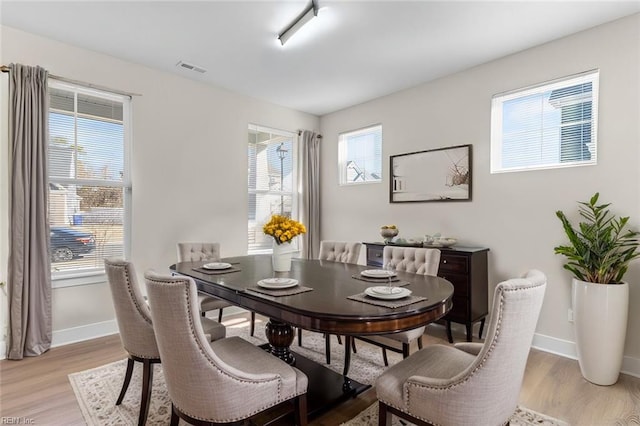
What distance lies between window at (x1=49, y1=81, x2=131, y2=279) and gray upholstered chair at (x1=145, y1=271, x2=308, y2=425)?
2578mm

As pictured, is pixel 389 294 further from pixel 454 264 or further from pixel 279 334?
pixel 454 264

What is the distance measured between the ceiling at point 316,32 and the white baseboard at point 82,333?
2.51 m

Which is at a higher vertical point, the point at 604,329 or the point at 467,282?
the point at 467,282

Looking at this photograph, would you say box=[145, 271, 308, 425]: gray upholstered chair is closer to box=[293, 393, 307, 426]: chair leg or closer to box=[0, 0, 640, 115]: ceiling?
box=[293, 393, 307, 426]: chair leg

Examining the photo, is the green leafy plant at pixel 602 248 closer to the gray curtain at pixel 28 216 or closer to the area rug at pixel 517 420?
the area rug at pixel 517 420

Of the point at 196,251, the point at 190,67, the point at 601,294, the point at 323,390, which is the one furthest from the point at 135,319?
the point at 601,294

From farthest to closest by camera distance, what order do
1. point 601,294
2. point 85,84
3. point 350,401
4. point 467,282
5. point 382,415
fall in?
1. point 85,84
2. point 467,282
3. point 601,294
4. point 350,401
5. point 382,415

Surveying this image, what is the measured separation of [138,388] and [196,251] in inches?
57.1

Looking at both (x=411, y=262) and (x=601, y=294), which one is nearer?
(x=601, y=294)

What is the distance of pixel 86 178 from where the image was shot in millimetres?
3447

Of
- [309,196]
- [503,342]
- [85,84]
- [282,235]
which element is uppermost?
[85,84]

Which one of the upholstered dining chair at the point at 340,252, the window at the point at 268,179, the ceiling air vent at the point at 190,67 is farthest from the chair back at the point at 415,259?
the ceiling air vent at the point at 190,67

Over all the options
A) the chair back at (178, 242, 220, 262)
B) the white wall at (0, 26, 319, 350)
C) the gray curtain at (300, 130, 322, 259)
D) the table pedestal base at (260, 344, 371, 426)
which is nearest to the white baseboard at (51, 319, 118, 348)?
the white wall at (0, 26, 319, 350)

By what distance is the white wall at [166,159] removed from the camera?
325cm
